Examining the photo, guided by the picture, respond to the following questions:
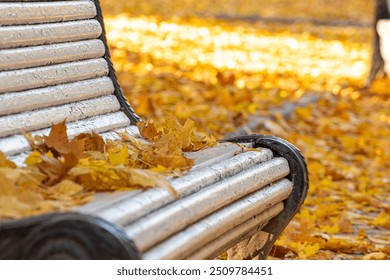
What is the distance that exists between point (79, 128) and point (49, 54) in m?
0.27

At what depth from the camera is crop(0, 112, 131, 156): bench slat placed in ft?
8.21

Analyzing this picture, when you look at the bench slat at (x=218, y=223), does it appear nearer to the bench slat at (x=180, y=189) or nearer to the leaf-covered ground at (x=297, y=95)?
the bench slat at (x=180, y=189)

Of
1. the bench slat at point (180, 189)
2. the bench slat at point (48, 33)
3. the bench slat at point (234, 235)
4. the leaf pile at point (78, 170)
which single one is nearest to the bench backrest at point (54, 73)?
the bench slat at point (48, 33)

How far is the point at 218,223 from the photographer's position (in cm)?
229

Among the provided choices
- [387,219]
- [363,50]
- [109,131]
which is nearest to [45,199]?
[109,131]

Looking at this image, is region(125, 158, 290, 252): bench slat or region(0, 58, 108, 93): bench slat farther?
region(0, 58, 108, 93): bench slat

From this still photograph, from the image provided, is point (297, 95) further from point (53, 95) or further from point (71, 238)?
point (71, 238)

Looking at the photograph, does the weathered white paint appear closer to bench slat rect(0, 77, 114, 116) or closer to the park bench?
the park bench

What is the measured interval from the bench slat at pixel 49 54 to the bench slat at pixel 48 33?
0.07ft

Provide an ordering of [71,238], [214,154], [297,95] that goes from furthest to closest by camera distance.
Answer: [297,95] < [214,154] < [71,238]

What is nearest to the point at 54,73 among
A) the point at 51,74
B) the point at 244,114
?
the point at 51,74

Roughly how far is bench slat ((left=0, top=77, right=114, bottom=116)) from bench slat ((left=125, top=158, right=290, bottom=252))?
0.66 meters

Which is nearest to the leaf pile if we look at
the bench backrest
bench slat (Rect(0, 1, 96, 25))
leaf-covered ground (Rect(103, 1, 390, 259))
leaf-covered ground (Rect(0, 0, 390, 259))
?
leaf-covered ground (Rect(0, 0, 390, 259))

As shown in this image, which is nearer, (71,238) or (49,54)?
(71,238)
